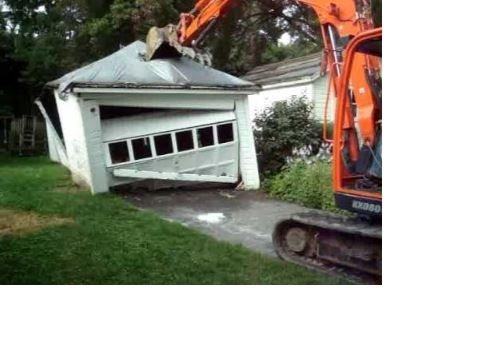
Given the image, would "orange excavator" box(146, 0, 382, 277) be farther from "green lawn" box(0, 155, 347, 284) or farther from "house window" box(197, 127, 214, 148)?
"house window" box(197, 127, 214, 148)

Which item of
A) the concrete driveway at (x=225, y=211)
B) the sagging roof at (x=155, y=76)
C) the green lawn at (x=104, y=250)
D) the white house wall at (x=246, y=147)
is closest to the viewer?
the green lawn at (x=104, y=250)

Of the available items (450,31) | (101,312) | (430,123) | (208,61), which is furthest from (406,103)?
(101,312)

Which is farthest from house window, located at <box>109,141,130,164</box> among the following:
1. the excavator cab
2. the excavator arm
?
the excavator cab

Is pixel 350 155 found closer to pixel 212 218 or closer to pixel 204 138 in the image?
pixel 212 218

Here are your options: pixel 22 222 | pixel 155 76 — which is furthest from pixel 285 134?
pixel 22 222

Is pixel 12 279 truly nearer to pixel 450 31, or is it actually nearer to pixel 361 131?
pixel 361 131

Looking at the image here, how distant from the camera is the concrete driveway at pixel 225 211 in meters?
3.30

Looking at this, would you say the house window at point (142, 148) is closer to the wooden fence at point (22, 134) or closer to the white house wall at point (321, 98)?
the wooden fence at point (22, 134)

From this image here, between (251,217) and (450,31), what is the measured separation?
1600 mm

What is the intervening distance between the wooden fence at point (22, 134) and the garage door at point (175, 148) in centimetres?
70

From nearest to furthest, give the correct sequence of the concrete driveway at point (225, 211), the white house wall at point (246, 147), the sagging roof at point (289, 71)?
the concrete driveway at point (225, 211) → the sagging roof at point (289, 71) → the white house wall at point (246, 147)

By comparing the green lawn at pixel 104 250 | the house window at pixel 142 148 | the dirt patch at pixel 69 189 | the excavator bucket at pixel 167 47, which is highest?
the excavator bucket at pixel 167 47

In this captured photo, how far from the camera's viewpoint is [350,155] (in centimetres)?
306

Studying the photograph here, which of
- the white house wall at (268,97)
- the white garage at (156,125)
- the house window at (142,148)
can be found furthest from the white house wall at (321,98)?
the house window at (142,148)
